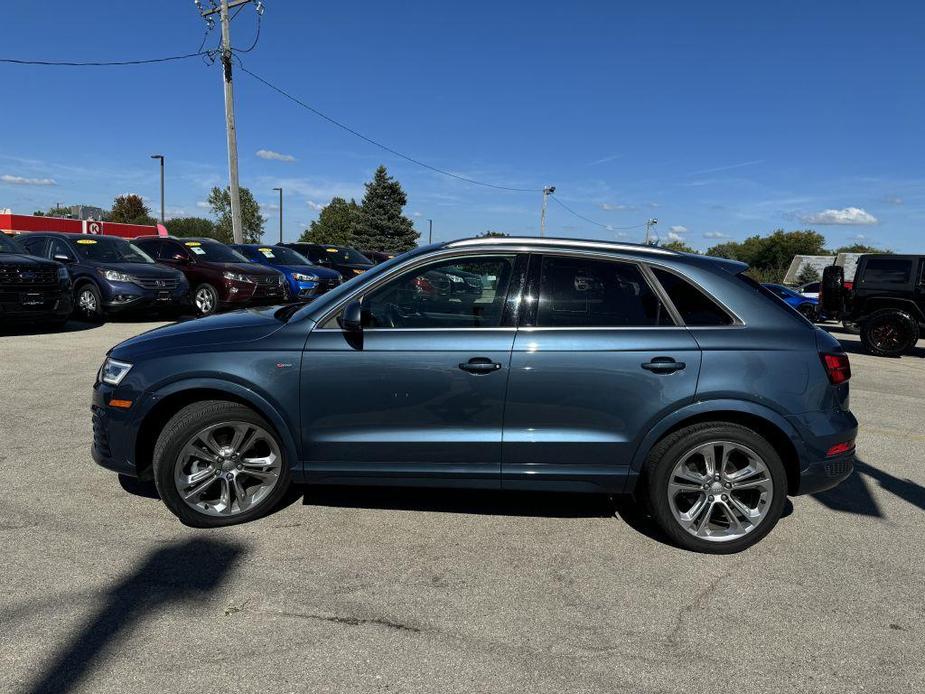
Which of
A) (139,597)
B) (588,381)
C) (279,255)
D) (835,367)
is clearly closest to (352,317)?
(588,381)

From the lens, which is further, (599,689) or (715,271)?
(715,271)

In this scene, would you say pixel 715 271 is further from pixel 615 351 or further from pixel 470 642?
pixel 470 642

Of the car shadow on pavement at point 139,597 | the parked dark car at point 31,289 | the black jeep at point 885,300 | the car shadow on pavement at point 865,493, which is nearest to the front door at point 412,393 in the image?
the car shadow on pavement at point 139,597

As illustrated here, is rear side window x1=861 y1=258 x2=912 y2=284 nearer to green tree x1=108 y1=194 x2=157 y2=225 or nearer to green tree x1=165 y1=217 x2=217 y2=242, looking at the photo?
green tree x1=165 y1=217 x2=217 y2=242

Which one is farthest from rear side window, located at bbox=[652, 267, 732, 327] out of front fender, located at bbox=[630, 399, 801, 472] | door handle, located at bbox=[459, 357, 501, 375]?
door handle, located at bbox=[459, 357, 501, 375]

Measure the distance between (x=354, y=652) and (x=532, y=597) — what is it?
2.90 feet

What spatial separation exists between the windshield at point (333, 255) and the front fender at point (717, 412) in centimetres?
1576

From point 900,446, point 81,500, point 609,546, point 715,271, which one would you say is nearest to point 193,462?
point 81,500

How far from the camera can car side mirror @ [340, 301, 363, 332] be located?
3346 mm

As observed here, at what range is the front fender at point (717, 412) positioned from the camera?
334 cm

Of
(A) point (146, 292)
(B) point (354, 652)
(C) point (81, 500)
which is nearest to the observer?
(B) point (354, 652)

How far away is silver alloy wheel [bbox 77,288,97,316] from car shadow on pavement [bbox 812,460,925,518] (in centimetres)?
1178

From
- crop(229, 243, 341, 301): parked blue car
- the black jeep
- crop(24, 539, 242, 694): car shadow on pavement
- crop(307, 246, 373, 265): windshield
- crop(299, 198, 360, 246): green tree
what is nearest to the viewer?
crop(24, 539, 242, 694): car shadow on pavement

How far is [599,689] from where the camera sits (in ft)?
7.81
